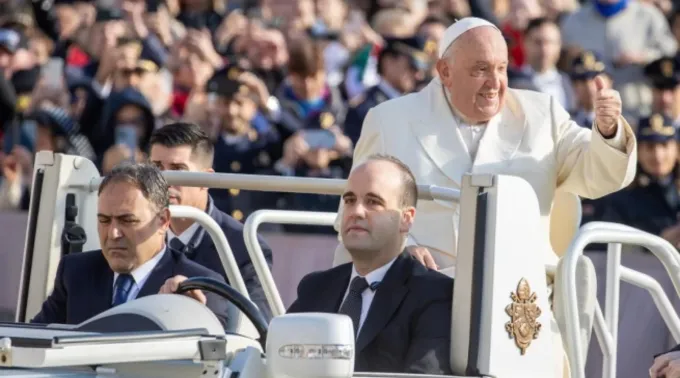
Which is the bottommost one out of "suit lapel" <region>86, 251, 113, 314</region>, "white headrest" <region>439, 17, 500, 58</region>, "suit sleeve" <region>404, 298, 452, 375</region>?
"suit sleeve" <region>404, 298, 452, 375</region>

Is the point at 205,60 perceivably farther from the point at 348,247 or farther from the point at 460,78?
the point at 348,247

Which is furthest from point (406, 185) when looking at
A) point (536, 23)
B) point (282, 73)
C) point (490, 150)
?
point (282, 73)

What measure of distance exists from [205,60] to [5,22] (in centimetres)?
325

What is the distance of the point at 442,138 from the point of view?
782cm

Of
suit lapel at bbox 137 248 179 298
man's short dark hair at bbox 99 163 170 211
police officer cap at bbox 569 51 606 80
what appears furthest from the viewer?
police officer cap at bbox 569 51 606 80

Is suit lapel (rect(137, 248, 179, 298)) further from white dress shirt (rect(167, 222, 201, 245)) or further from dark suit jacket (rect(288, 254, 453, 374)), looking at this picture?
white dress shirt (rect(167, 222, 201, 245))

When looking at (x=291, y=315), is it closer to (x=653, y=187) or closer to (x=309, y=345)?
(x=309, y=345)

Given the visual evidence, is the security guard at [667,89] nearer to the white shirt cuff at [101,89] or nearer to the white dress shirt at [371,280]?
the white shirt cuff at [101,89]

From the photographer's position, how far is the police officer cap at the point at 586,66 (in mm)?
13188

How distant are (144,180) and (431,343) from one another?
1299 millimetres

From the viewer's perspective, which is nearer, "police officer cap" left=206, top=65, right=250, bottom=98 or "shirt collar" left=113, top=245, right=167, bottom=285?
"shirt collar" left=113, top=245, right=167, bottom=285

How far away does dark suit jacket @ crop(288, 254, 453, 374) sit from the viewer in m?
5.91

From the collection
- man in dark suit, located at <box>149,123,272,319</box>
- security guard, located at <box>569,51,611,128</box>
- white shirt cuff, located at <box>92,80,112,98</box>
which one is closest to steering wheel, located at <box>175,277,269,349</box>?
man in dark suit, located at <box>149,123,272,319</box>

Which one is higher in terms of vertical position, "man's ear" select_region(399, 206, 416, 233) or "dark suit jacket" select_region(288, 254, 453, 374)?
"man's ear" select_region(399, 206, 416, 233)
